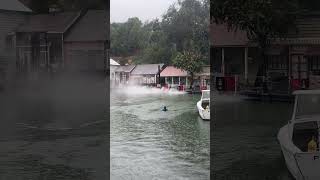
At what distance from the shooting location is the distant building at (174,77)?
15.0 ft

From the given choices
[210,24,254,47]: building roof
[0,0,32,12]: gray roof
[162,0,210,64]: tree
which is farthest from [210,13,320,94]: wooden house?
[0,0,32,12]: gray roof

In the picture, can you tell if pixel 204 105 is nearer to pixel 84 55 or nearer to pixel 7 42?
pixel 84 55

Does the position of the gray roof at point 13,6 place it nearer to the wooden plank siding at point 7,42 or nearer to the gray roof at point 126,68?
the wooden plank siding at point 7,42

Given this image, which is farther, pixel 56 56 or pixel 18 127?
pixel 18 127

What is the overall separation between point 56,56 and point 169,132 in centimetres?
178

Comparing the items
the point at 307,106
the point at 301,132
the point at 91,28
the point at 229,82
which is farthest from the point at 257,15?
the point at 91,28

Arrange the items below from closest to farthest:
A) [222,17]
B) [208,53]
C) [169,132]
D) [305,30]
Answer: [208,53]
[222,17]
[305,30]
[169,132]

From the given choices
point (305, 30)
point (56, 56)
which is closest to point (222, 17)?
point (305, 30)

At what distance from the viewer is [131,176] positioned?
5.16m

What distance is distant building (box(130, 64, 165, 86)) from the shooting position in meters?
4.56

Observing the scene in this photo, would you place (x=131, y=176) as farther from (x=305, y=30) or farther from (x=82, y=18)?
(x=305, y=30)

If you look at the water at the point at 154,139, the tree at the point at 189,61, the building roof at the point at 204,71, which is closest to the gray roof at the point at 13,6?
the water at the point at 154,139

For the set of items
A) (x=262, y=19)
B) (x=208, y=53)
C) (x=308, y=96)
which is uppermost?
(x=262, y=19)

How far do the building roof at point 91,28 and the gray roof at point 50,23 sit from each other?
0.10m
